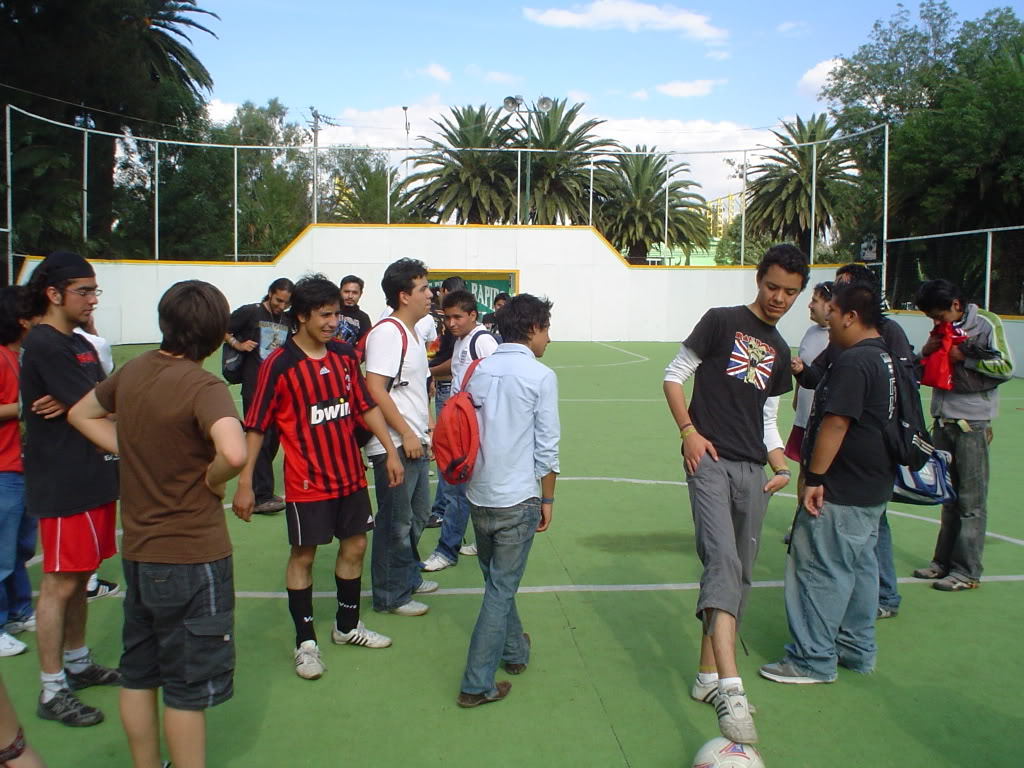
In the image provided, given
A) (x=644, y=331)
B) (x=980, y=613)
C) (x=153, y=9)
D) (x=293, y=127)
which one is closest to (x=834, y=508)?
(x=980, y=613)

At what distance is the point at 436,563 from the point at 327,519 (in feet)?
6.23

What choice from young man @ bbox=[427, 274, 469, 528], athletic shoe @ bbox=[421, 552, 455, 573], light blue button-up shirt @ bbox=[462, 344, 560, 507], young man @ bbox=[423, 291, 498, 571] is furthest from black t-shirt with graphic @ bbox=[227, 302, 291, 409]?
light blue button-up shirt @ bbox=[462, 344, 560, 507]

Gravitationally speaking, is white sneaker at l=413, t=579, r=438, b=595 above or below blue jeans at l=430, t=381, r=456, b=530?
below

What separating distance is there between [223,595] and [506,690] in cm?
160

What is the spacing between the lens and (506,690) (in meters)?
4.12

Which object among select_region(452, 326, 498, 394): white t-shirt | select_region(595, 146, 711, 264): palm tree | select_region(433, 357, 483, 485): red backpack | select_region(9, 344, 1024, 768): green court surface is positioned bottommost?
select_region(9, 344, 1024, 768): green court surface

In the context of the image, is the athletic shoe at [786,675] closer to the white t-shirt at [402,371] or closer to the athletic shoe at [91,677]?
the white t-shirt at [402,371]

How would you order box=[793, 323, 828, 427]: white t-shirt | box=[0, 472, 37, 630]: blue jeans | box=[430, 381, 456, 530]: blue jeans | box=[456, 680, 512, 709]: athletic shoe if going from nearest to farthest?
1. box=[456, 680, 512, 709]: athletic shoe
2. box=[0, 472, 37, 630]: blue jeans
3. box=[793, 323, 828, 427]: white t-shirt
4. box=[430, 381, 456, 530]: blue jeans

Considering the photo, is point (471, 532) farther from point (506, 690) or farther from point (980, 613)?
point (980, 613)

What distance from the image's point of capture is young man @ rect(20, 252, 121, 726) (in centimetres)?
389

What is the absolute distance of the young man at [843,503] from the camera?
161 inches

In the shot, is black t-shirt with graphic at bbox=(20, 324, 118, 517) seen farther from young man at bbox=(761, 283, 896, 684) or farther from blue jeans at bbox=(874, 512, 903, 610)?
blue jeans at bbox=(874, 512, 903, 610)

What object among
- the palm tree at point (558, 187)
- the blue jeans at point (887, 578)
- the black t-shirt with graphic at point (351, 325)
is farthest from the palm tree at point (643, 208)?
the blue jeans at point (887, 578)

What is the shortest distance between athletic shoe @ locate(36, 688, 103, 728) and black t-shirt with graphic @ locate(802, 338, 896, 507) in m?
3.52
